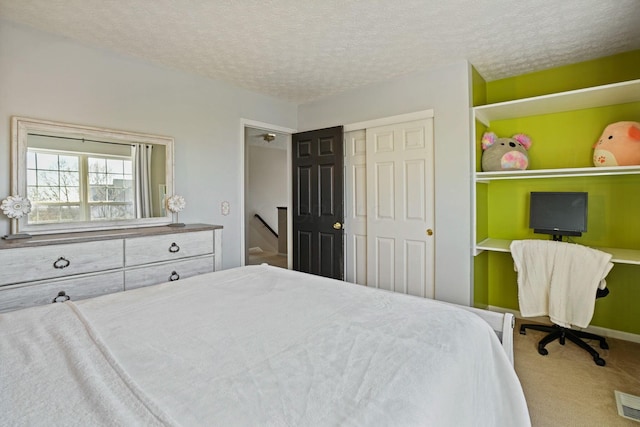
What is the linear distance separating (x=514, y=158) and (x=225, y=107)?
114 inches

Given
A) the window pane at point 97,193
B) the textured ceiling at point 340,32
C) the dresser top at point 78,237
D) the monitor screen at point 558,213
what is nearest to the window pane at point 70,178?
the window pane at point 97,193

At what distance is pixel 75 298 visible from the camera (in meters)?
2.09

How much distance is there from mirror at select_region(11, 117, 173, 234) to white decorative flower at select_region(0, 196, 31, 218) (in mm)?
88

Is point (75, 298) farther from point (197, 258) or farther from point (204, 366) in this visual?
point (204, 366)

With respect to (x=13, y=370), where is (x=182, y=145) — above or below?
above

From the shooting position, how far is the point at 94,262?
2.18m

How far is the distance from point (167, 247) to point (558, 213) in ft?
11.0

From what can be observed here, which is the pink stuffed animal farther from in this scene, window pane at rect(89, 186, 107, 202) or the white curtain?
window pane at rect(89, 186, 107, 202)

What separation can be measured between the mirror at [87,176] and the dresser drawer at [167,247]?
44 cm

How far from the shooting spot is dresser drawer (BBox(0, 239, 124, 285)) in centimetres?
188

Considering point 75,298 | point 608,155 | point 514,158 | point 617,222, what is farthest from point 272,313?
point 617,222

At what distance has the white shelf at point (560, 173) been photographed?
97.5 inches

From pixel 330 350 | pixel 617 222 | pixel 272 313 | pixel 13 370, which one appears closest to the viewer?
pixel 13 370

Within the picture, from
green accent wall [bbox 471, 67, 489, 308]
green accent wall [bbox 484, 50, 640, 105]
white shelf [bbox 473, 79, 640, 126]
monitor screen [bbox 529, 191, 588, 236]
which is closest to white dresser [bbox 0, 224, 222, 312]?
green accent wall [bbox 471, 67, 489, 308]
